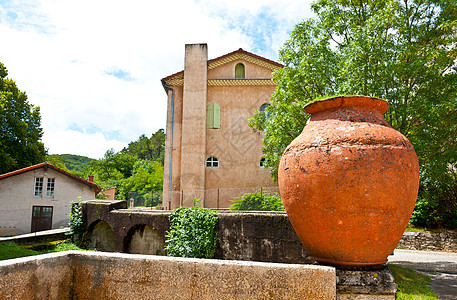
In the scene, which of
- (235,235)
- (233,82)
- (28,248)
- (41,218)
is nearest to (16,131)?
(41,218)

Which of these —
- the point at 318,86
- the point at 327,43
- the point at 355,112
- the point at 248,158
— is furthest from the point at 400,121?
the point at 248,158

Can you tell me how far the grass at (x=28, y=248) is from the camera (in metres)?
12.5

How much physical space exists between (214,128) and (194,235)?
458 inches

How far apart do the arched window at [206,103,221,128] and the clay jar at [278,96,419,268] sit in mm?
17486

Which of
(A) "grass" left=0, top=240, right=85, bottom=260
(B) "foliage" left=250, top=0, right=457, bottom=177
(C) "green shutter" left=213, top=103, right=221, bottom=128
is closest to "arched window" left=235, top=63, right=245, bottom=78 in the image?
(C) "green shutter" left=213, top=103, right=221, bottom=128

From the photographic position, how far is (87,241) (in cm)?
1556

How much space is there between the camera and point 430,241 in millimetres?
14078

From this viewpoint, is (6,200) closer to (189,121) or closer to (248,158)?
(189,121)

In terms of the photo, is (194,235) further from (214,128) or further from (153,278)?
(214,128)

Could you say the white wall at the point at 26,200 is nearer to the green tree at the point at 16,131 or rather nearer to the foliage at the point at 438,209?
the green tree at the point at 16,131

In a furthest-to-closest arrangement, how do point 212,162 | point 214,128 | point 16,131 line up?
point 16,131, point 214,128, point 212,162

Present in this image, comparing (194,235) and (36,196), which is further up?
(36,196)

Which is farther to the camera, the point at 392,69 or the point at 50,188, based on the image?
the point at 50,188

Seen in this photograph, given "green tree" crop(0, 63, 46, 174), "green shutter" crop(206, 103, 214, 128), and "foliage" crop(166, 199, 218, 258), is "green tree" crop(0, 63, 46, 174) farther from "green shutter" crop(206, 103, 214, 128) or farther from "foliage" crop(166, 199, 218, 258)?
"foliage" crop(166, 199, 218, 258)
